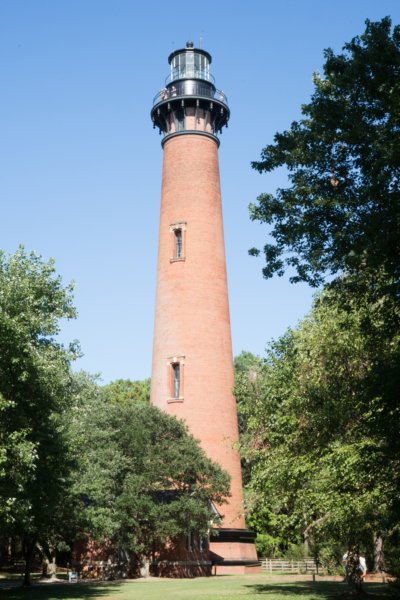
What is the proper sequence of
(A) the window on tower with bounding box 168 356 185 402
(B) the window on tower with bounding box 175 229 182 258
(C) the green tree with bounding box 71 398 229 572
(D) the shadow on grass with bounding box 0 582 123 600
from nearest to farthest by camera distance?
(D) the shadow on grass with bounding box 0 582 123 600
(C) the green tree with bounding box 71 398 229 572
(A) the window on tower with bounding box 168 356 185 402
(B) the window on tower with bounding box 175 229 182 258

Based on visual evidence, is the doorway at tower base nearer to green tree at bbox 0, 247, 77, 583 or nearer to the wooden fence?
the wooden fence

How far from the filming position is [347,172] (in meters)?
15.0

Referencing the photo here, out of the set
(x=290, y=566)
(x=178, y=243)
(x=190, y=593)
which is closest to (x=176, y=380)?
(x=178, y=243)

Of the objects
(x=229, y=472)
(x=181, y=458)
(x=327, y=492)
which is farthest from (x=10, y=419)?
(x=229, y=472)

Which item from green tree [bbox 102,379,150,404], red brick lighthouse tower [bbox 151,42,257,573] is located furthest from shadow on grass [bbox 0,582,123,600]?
green tree [bbox 102,379,150,404]

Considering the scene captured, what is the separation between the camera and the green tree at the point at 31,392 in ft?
59.8

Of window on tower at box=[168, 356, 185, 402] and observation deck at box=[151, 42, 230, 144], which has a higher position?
observation deck at box=[151, 42, 230, 144]

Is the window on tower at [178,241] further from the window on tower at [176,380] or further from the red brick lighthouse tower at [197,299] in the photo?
the window on tower at [176,380]

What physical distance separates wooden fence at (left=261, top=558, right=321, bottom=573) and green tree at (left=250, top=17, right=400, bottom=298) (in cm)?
2977

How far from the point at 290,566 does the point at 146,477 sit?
1410 cm

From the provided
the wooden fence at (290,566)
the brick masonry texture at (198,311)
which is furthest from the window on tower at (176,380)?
the wooden fence at (290,566)

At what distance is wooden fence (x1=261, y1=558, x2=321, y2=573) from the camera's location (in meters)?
40.6

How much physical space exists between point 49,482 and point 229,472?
16159mm

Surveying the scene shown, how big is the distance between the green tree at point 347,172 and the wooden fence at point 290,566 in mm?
29774
